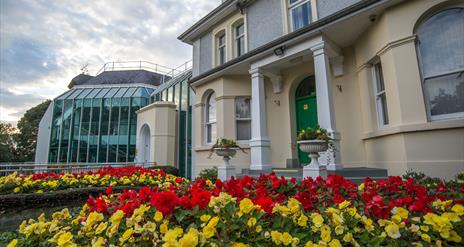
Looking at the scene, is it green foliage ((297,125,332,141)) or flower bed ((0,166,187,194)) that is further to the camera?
flower bed ((0,166,187,194))

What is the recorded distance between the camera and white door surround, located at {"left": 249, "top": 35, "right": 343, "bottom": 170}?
5.17m

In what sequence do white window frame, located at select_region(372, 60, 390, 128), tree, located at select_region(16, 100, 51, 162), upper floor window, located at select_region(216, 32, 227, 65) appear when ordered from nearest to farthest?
white window frame, located at select_region(372, 60, 390, 128), upper floor window, located at select_region(216, 32, 227, 65), tree, located at select_region(16, 100, 51, 162)

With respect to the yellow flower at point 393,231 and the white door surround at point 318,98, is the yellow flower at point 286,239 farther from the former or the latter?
the white door surround at point 318,98

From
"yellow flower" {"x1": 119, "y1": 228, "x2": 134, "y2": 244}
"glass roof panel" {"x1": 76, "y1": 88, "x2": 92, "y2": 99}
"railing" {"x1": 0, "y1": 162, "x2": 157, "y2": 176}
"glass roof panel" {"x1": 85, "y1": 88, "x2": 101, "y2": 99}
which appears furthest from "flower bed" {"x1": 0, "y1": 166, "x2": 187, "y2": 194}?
"glass roof panel" {"x1": 76, "y1": 88, "x2": 92, "y2": 99}

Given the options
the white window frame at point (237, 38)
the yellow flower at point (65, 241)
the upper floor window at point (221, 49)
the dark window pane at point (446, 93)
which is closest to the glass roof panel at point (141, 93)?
the upper floor window at point (221, 49)

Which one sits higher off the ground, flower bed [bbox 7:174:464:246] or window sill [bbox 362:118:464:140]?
window sill [bbox 362:118:464:140]

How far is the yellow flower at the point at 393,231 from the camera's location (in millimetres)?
1368

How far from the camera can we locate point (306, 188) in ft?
8.87

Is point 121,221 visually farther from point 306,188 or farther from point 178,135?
point 178,135

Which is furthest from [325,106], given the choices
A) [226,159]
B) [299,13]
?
[299,13]

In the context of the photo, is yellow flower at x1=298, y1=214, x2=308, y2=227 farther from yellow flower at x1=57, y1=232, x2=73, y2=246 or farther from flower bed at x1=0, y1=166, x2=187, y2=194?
flower bed at x1=0, y1=166, x2=187, y2=194

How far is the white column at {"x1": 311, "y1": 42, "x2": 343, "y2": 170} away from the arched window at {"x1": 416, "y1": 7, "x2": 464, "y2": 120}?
1.71 meters

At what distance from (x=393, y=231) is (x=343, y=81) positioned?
18.6 feet

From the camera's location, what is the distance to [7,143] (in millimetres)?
28188
